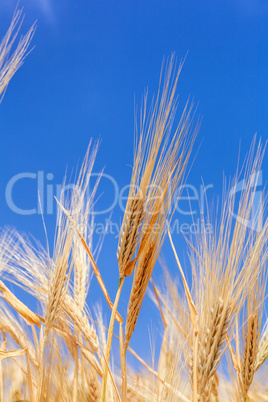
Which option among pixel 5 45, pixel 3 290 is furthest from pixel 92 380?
pixel 5 45

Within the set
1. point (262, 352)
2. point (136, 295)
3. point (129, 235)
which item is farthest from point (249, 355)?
point (129, 235)

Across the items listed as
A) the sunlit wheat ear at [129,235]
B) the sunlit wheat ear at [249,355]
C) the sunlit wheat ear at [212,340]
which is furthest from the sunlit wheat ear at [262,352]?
the sunlit wheat ear at [129,235]

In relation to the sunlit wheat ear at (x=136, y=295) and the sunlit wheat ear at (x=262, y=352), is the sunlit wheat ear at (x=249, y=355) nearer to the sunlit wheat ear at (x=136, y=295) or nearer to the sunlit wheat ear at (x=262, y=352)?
the sunlit wheat ear at (x=262, y=352)

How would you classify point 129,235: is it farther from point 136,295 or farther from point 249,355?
point 249,355

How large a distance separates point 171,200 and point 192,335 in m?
0.43

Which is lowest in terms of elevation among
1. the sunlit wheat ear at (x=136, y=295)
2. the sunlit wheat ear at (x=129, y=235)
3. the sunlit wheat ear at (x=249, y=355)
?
the sunlit wheat ear at (x=249, y=355)

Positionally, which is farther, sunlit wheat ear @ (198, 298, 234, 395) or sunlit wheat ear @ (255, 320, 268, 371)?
sunlit wheat ear @ (255, 320, 268, 371)

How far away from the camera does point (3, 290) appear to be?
149cm

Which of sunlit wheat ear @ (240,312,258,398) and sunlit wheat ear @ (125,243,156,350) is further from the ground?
sunlit wheat ear @ (125,243,156,350)

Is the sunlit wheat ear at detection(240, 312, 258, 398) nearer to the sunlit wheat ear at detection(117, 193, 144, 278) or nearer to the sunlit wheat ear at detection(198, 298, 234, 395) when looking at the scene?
the sunlit wheat ear at detection(198, 298, 234, 395)

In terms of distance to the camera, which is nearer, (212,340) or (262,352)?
(212,340)

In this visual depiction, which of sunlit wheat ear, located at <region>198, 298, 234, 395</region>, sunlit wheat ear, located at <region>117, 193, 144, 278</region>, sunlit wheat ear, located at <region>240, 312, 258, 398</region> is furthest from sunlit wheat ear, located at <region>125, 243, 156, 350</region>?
sunlit wheat ear, located at <region>240, 312, 258, 398</region>

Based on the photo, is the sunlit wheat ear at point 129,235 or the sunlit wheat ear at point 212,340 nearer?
the sunlit wheat ear at point 212,340

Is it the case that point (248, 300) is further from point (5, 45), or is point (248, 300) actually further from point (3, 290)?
point (5, 45)
